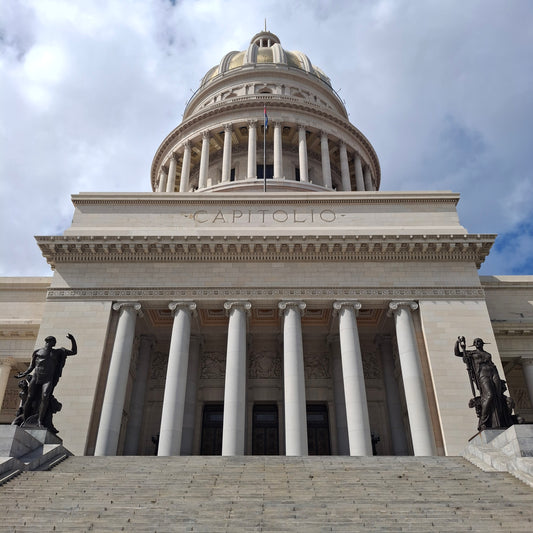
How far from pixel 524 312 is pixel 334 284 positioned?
1120 cm

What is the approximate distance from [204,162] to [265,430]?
950 inches

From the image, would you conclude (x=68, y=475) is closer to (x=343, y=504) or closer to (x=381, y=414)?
(x=343, y=504)

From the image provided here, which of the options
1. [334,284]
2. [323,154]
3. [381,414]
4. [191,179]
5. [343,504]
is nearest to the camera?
[343,504]

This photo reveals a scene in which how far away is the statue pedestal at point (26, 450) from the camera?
41.3 feet

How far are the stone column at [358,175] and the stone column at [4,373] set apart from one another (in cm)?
2975

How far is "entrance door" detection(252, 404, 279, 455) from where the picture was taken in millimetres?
24672

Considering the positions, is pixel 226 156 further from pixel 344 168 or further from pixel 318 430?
pixel 318 430

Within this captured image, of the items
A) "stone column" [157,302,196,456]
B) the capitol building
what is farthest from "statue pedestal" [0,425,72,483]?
"stone column" [157,302,196,456]

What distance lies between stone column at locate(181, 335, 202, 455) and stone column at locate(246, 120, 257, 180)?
686 inches

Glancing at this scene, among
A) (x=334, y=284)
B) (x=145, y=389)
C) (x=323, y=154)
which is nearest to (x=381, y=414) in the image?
(x=334, y=284)

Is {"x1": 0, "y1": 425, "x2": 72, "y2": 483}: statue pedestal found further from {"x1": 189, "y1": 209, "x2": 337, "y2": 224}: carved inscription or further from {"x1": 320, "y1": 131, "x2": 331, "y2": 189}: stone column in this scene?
{"x1": 320, "y1": 131, "x2": 331, "y2": 189}: stone column

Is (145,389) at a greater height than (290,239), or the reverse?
(290,239)

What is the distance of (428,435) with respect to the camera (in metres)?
20.0

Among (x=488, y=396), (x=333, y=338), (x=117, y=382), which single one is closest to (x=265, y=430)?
(x=333, y=338)
